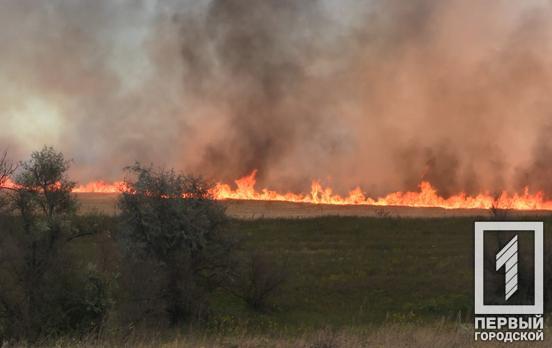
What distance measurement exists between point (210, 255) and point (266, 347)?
1950 centimetres

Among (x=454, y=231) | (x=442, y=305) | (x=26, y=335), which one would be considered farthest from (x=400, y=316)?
(x=454, y=231)

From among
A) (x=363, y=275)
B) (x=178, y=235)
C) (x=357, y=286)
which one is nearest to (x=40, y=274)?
(x=178, y=235)

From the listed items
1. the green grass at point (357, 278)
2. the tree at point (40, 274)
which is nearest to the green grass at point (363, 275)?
the green grass at point (357, 278)

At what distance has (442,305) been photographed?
34.3m

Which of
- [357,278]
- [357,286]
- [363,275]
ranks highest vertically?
[363,275]

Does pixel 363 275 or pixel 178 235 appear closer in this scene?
pixel 178 235

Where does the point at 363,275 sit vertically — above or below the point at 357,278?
above

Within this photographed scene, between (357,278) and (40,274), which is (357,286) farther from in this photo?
(40,274)

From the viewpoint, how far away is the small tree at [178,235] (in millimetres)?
30125

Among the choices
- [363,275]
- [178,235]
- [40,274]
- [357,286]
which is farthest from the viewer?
[363,275]

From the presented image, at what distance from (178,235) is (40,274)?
9327 millimetres

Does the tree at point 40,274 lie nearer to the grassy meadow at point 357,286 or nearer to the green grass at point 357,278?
the grassy meadow at point 357,286

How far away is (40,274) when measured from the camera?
911 inches

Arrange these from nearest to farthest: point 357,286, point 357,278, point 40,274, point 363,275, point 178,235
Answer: point 40,274, point 178,235, point 357,286, point 357,278, point 363,275
